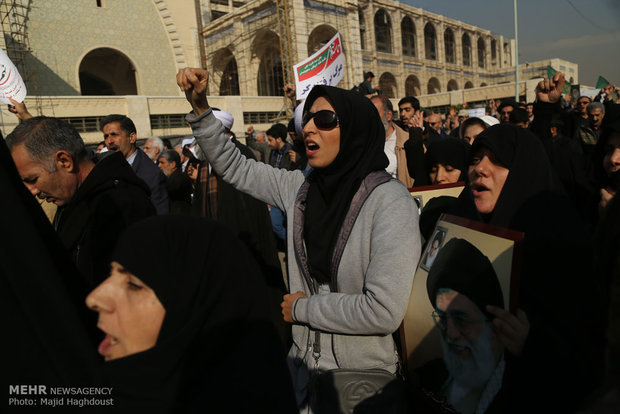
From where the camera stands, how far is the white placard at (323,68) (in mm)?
5684

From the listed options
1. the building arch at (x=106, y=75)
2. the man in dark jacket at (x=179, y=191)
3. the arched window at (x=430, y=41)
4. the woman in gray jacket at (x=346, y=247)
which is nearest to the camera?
the woman in gray jacket at (x=346, y=247)

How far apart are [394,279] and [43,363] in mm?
1069

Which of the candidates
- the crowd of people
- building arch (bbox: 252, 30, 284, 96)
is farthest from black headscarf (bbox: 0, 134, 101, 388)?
building arch (bbox: 252, 30, 284, 96)

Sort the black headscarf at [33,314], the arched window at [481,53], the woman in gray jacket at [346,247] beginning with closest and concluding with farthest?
the black headscarf at [33,314] < the woman in gray jacket at [346,247] < the arched window at [481,53]

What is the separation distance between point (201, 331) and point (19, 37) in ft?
81.5

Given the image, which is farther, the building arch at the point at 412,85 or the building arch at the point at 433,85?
the building arch at the point at 433,85

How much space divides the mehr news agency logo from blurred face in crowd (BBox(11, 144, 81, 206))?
1331 millimetres

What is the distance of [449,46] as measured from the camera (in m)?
49.3

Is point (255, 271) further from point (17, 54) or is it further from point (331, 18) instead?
point (331, 18)

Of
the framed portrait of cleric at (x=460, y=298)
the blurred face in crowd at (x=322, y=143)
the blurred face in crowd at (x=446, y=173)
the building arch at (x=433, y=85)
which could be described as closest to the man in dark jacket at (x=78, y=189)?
the blurred face in crowd at (x=322, y=143)

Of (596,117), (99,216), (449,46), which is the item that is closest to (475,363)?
(99,216)

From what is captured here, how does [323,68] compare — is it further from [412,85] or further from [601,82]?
[412,85]

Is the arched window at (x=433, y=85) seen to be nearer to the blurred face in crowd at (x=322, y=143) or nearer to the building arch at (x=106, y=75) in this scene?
the building arch at (x=106, y=75)

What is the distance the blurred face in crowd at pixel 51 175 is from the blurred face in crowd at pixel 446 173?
242 centimetres
